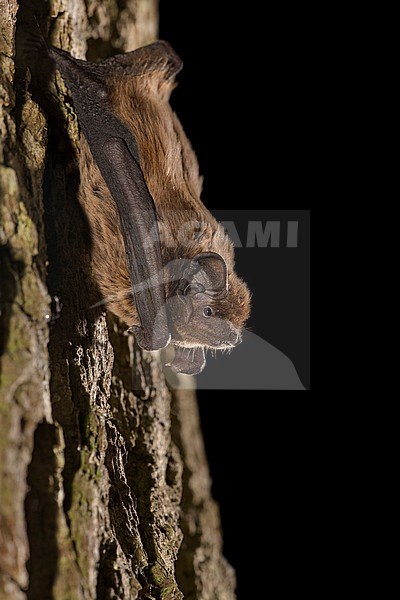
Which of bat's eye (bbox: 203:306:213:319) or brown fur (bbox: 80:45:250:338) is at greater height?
brown fur (bbox: 80:45:250:338)

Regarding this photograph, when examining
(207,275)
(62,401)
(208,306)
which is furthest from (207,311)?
(62,401)

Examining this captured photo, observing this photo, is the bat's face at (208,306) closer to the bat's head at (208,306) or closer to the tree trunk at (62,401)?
the bat's head at (208,306)

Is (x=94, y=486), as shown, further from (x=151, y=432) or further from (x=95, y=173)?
(x=95, y=173)

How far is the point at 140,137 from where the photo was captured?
8.89ft

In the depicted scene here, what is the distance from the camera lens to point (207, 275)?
2.66m

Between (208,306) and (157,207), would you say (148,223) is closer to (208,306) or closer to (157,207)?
(157,207)

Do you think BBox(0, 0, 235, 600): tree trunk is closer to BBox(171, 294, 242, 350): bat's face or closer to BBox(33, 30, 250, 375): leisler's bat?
BBox(33, 30, 250, 375): leisler's bat

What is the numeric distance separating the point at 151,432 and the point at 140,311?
82 cm

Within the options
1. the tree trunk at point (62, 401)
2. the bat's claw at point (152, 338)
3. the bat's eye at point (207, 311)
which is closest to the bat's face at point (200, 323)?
the bat's eye at point (207, 311)

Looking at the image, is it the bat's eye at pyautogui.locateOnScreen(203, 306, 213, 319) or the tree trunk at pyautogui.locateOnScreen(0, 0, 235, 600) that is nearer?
the tree trunk at pyautogui.locateOnScreen(0, 0, 235, 600)

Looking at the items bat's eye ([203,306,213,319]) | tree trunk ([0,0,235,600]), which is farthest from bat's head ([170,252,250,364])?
tree trunk ([0,0,235,600])

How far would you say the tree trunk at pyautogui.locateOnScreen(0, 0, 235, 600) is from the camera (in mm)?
1670

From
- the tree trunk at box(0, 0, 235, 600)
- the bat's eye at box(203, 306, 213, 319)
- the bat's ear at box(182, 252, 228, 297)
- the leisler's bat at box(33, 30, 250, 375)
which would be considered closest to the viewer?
the tree trunk at box(0, 0, 235, 600)

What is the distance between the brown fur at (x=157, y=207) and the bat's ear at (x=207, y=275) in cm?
10
